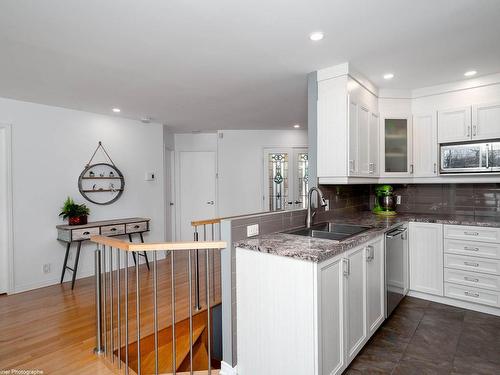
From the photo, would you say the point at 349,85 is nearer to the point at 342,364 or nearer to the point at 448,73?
the point at 448,73

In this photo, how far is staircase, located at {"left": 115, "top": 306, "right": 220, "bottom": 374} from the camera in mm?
2539

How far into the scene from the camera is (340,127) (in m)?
2.62

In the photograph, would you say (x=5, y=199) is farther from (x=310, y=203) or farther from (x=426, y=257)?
(x=426, y=257)

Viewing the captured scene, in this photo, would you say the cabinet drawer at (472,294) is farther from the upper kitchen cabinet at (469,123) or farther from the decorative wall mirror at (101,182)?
the decorative wall mirror at (101,182)

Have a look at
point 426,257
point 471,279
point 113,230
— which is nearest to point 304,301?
point 426,257

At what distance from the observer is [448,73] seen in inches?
113

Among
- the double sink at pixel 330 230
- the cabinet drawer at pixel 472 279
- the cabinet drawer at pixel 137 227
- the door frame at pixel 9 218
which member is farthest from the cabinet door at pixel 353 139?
the door frame at pixel 9 218

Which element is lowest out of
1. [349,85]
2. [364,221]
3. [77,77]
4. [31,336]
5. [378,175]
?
[31,336]

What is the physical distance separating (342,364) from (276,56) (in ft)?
7.66

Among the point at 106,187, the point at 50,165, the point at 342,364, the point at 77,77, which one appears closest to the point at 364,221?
the point at 342,364

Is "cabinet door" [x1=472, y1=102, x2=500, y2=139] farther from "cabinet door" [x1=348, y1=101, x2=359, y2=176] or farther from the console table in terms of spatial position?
the console table

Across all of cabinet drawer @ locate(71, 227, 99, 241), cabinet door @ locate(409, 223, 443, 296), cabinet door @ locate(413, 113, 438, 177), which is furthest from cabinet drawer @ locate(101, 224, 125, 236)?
cabinet door @ locate(413, 113, 438, 177)

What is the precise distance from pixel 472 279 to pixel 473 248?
303mm

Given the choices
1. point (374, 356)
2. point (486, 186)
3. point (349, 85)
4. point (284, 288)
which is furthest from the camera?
point (486, 186)
